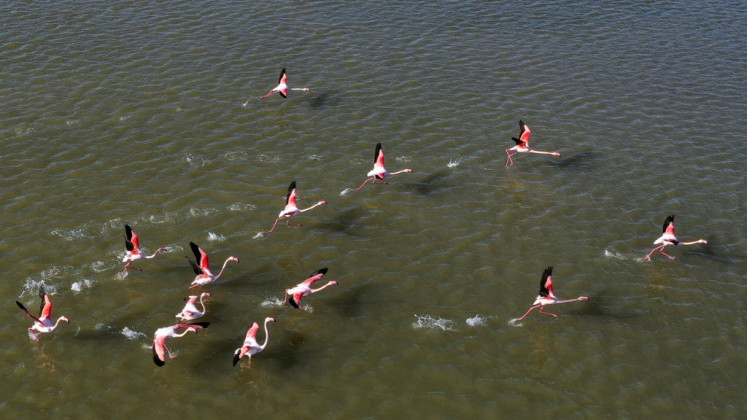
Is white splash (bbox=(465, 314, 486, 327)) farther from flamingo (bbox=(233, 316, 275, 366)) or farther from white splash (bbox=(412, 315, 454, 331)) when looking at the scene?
flamingo (bbox=(233, 316, 275, 366))

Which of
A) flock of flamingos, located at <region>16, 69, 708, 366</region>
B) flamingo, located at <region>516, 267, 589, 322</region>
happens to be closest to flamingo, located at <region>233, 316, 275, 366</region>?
flock of flamingos, located at <region>16, 69, 708, 366</region>

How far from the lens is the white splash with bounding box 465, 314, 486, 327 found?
80.3 feet

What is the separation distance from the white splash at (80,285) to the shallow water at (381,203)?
0.08 m

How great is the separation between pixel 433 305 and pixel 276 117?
1594 cm

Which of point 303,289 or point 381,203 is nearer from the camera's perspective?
point 303,289

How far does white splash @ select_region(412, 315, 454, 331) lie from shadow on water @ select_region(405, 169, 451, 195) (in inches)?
326

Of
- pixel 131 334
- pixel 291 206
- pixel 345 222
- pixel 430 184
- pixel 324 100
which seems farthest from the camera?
pixel 324 100

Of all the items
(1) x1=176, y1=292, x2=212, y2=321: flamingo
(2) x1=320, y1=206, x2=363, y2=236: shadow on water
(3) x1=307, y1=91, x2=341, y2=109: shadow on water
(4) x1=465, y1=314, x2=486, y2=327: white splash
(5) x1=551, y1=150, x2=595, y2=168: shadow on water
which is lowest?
(4) x1=465, y1=314, x2=486, y2=327: white splash

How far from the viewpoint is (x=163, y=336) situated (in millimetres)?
21953

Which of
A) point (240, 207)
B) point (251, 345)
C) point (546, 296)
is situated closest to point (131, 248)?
point (240, 207)

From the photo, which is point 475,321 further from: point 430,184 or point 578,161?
point 578,161

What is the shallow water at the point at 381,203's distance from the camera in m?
22.3

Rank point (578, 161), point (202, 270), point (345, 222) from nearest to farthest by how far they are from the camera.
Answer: point (202, 270), point (345, 222), point (578, 161)

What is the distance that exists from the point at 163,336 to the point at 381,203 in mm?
11884
